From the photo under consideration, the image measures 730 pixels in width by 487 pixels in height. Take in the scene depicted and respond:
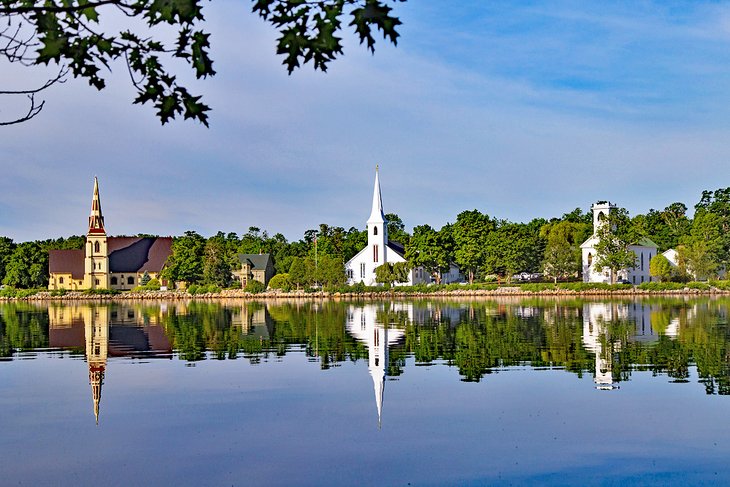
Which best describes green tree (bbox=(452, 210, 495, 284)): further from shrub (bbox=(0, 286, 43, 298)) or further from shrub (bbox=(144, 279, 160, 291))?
shrub (bbox=(0, 286, 43, 298))

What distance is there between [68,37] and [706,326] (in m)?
39.5

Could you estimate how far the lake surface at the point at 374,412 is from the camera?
13492 mm

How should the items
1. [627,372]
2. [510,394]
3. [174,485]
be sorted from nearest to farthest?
[174,485] < [510,394] < [627,372]

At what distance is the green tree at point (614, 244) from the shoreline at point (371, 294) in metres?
6.16

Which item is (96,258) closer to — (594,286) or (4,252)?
(4,252)

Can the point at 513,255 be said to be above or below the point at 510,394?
above

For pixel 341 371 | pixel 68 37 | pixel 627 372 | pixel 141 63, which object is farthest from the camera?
pixel 341 371

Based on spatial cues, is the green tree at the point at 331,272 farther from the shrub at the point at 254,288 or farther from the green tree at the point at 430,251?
the green tree at the point at 430,251

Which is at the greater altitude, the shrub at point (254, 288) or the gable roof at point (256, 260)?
the gable roof at point (256, 260)

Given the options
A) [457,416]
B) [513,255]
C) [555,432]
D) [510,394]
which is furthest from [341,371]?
[513,255]

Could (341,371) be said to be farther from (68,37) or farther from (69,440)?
(68,37)

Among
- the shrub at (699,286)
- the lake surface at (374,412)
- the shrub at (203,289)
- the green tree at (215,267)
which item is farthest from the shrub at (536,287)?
the lake surface at (374,412)

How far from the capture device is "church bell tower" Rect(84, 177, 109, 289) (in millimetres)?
145250

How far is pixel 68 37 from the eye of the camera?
23.9 ft
